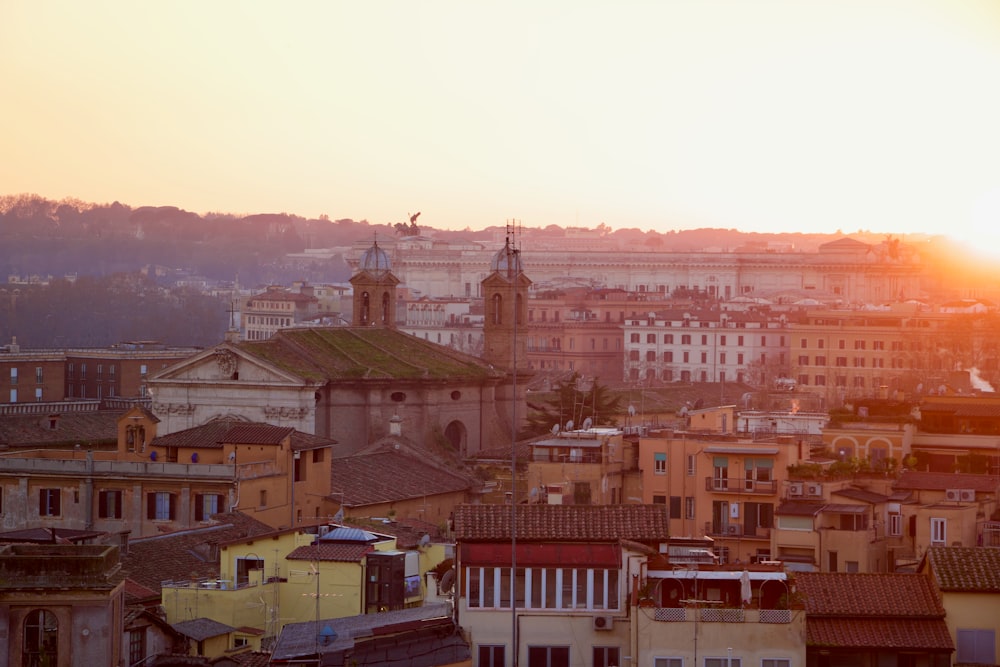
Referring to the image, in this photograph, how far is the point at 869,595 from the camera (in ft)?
75.8

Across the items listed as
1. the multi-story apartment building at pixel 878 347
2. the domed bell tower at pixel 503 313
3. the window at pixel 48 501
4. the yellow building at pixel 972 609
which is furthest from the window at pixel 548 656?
the multi-story apartment building at pixel 878 347

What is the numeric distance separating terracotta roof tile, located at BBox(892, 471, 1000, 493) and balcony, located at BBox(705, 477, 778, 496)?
1.73 m


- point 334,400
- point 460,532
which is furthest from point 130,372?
point 460,532

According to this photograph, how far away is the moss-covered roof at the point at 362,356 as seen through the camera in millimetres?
55094

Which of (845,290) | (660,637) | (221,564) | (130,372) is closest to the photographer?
(660,637)

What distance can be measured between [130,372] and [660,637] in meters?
72.5

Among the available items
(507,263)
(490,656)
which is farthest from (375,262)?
(490,656)

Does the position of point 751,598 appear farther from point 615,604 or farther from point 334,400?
point 334,400

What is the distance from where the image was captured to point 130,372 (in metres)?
92.7

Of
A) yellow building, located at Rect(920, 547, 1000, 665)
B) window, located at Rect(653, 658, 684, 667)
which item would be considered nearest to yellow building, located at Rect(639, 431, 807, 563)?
yellow building, located at Rect(920, 547, 1000, 665)

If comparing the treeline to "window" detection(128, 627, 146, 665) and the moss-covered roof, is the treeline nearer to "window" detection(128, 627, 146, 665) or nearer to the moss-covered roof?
the moss-covered roof

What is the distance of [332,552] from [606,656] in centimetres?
572

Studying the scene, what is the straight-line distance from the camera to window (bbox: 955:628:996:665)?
2261 centimetres

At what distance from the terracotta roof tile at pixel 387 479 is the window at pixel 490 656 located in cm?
1824
